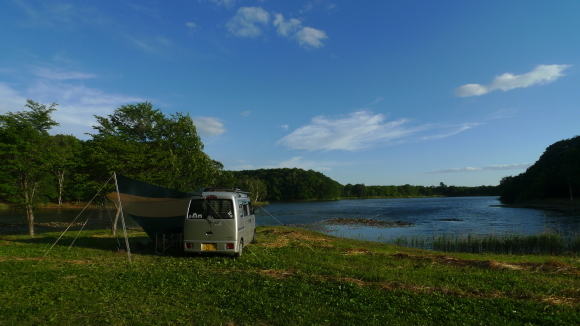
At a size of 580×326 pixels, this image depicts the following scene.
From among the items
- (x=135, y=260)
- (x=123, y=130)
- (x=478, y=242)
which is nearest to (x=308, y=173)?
(x=123, y=130)

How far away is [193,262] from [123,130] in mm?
27361

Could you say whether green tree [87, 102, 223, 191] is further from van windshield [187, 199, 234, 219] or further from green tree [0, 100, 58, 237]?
van windshield [187, 199, 234, 219]

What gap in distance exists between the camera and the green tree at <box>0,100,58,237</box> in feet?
53.2

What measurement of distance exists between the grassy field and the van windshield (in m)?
1.35

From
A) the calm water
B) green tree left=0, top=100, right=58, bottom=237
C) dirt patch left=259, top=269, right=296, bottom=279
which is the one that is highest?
green tree left=0, top=100, right=58, bottom=237

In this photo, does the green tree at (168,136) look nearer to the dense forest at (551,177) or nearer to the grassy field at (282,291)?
the grassy field at (282,291)

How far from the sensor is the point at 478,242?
19.0m

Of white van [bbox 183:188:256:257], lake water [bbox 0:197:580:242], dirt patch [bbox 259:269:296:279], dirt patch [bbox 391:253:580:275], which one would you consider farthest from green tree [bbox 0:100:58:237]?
dirt patch [bbox 391:253:580:275]

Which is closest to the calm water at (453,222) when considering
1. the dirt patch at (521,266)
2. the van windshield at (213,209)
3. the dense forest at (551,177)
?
the dirt patch at (521,266)

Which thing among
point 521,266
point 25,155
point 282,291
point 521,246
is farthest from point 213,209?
point 521,246

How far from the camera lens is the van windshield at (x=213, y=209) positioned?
10758 mm

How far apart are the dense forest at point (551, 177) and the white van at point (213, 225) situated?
78.2 metres

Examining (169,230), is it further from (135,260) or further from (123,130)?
(123,130)

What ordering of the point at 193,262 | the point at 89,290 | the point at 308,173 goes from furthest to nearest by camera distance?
the point at 308,173
the point at 193,262
the point at 89,290
